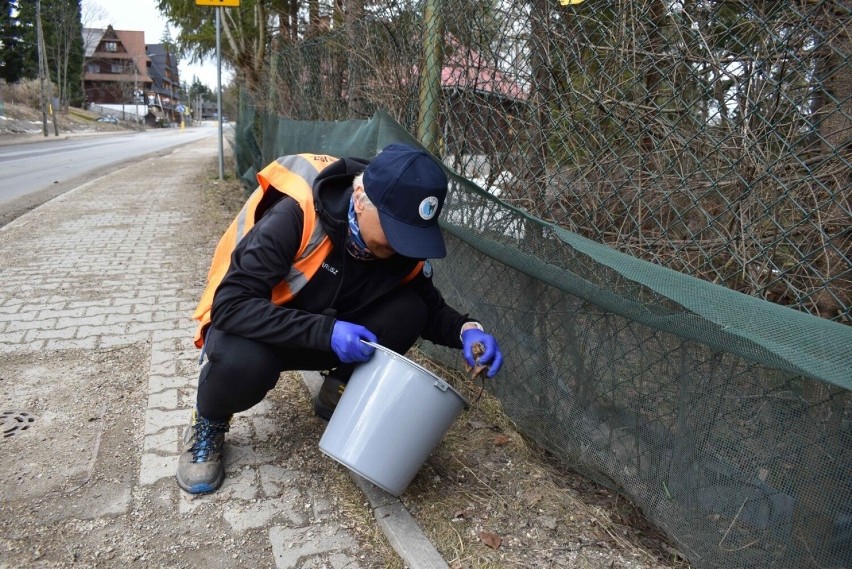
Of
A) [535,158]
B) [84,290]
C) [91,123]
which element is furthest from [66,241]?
[91,123]

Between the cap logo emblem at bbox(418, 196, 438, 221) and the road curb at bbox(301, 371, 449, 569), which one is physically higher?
the cap logo emblem at bbox(418, 196, 438, 221)

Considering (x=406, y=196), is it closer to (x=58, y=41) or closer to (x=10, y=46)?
(x=10, y=46)

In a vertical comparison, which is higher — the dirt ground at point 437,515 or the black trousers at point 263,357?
the black trousers at point 263,357

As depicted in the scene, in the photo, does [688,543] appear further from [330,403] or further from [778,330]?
[330,403]

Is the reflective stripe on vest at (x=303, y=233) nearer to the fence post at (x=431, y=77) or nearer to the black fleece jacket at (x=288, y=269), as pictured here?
the black fleece jacket at (x=288, y=269)

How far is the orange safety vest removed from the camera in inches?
85.4

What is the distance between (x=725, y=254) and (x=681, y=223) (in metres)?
0.18

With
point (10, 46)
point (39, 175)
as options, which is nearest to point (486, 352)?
point (39, 175)

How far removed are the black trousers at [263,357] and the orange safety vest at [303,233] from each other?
170 millimetres

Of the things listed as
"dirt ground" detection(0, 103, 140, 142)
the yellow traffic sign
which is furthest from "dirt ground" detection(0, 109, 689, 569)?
"dirt ground" detection(0, 103, 140, 142)

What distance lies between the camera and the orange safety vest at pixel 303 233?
7.12ft

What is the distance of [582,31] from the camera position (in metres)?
2.33

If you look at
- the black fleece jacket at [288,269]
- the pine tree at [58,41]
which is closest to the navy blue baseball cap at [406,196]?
the black fleece jacket at [288,269]

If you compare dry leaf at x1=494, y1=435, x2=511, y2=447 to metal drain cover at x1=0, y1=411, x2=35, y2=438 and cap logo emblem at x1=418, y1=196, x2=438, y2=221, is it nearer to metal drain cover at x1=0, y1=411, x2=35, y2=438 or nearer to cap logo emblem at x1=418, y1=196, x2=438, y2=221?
cap logo emblem at x1=418, y1=196, x2=438, y2=221
